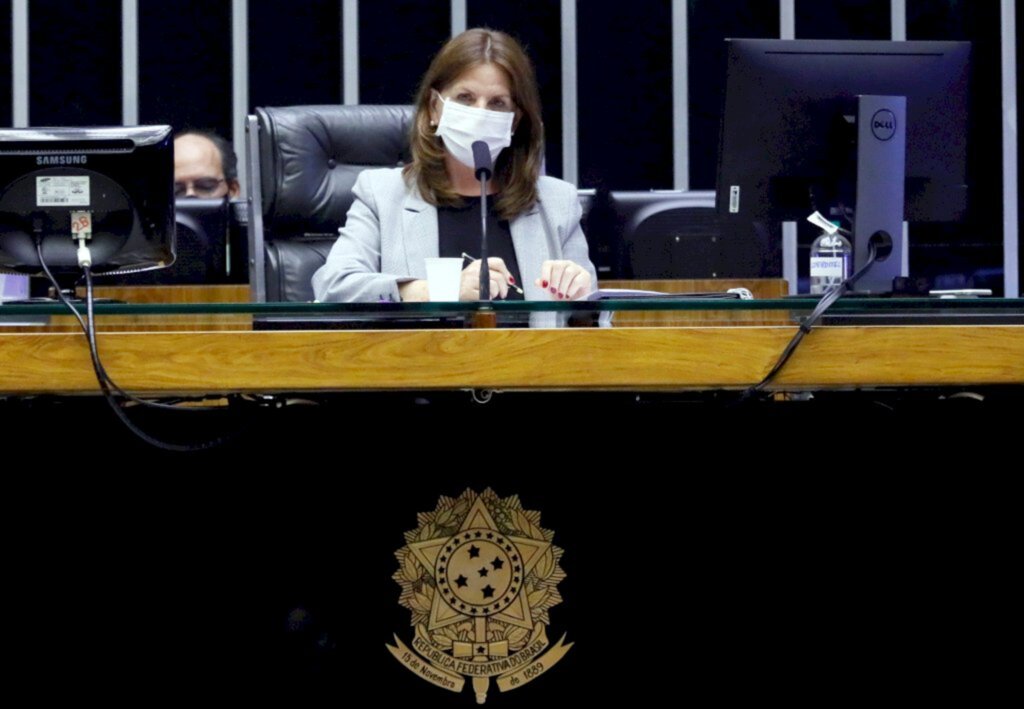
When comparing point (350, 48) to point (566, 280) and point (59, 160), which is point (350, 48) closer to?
point (566, 280)

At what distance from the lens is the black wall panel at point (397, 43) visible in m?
4.57

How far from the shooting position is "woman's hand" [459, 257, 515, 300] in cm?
184

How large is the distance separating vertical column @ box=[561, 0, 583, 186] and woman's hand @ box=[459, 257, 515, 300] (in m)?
2.70

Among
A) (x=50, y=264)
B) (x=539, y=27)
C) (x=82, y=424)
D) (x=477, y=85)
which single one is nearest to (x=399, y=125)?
(x=477, y=85)

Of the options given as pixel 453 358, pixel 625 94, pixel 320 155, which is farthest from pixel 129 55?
pixel 453 358

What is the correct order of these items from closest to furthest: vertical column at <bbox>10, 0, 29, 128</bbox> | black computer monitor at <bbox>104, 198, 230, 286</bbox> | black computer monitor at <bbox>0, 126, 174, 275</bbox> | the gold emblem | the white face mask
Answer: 1. the gold emblem
2. black computer monitor at <bbox>0, 126, 174, 275</bbox>
3. the white face mask
4. black computer monitor at <bbox>104, 198, 230, 286</bbox>
5. vertical column at <bbox>10, 0, 29, 128</bbox>

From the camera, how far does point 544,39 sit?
4.65 meters

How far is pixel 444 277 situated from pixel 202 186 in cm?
179

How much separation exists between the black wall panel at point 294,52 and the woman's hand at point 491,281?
2782 mm

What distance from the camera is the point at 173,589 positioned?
1.38 m

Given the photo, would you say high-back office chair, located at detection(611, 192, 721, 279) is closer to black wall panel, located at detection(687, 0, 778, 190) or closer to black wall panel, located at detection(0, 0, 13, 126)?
black wall panel, located at detection(687, 0, 778, 190)

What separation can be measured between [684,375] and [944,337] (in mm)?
246

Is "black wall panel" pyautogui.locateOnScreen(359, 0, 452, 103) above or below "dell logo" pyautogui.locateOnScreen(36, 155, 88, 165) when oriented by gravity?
above

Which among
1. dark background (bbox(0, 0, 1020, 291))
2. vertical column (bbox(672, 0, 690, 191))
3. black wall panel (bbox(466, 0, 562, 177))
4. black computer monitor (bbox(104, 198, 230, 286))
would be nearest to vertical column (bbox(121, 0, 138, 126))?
dark background (bbox(0, 0, 1020, 291))
